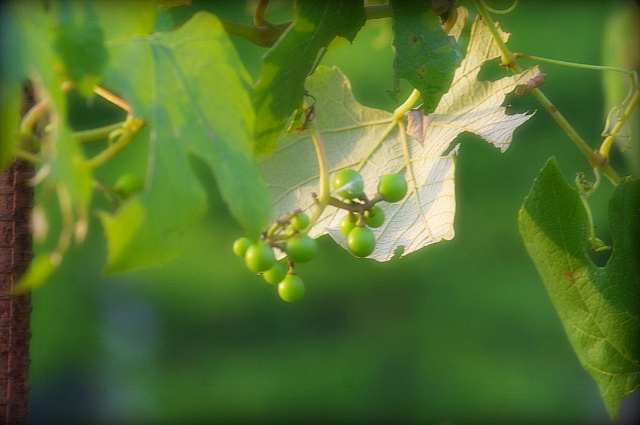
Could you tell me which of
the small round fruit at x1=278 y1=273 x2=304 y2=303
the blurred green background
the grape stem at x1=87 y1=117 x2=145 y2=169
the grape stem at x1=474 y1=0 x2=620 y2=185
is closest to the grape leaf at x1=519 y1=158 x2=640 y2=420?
the grape stem at x1=474 y1=0 x2=620 y2=185

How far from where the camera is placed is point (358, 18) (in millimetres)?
468

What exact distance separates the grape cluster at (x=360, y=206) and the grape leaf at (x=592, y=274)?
0.40 feet

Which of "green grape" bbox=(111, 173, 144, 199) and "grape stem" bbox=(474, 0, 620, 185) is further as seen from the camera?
"grape stem" bbox=(474, 0, 620, 185)

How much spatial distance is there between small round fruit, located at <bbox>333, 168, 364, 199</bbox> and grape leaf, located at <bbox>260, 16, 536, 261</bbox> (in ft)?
0.28

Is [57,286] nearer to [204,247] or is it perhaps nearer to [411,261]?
[204,247]

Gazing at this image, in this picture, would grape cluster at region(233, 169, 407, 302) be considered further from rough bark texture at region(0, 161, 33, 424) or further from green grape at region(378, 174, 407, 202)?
rough bark texture at region(0, 161, 33, 424)

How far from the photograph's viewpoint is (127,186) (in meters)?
0.35

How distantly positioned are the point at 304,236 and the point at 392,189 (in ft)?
0.27

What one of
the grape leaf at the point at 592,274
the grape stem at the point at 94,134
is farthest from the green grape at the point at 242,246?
the grape leaf at the point at 592,274

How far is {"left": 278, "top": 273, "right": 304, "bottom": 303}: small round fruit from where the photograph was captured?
445mm

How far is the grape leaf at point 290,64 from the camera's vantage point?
1.37ft

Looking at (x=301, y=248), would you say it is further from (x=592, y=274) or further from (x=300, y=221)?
(x=592, y=274)

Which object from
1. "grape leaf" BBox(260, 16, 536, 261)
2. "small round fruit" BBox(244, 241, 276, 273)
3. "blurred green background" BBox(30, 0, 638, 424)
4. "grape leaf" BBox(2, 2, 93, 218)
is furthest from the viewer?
"blurred green background" BBox(30, 0, 638, 424)

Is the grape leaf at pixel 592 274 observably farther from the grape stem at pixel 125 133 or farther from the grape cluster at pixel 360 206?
the grape stem at pixel 125 133
